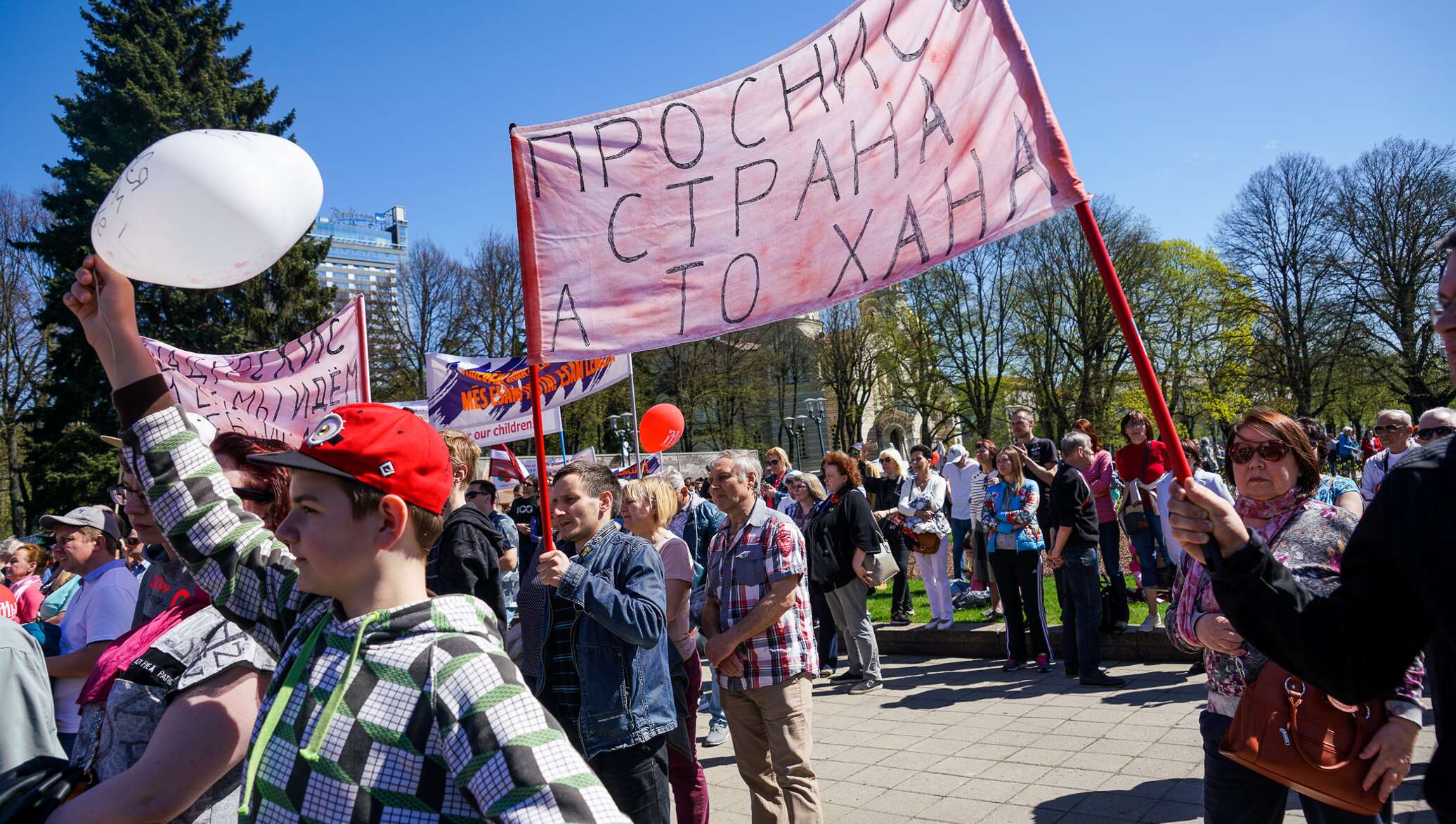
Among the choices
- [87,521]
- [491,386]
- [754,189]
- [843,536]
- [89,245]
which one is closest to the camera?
[754,189]

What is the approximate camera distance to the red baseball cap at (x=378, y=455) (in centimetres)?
170

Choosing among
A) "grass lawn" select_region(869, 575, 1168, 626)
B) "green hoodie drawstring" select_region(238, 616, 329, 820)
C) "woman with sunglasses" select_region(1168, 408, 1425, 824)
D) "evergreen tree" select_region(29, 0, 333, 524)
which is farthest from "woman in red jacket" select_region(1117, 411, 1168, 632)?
"evergreen tree" select_region(29, 0, 333, 524)

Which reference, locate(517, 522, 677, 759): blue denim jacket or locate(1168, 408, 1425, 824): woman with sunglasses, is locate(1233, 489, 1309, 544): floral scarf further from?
locate(517, 522, 677, 759): blue denim jacket

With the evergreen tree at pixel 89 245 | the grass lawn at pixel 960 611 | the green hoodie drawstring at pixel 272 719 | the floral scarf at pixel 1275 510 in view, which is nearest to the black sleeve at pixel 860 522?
the grass lawn at pixel 960 611

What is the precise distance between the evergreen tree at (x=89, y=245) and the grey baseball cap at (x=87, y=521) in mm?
19185

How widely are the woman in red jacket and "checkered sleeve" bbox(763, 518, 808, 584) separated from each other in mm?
5107

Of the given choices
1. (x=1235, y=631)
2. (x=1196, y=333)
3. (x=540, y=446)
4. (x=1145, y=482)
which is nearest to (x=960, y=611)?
(x=1145, y=482)

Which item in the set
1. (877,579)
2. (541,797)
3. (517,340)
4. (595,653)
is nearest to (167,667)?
(541,797)

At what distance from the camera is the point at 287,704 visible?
5.15ft

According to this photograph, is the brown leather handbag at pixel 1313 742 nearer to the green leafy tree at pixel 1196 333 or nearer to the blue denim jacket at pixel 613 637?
the blue denim jacket at pixel 613 637

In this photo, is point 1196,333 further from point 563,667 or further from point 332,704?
point 332,704

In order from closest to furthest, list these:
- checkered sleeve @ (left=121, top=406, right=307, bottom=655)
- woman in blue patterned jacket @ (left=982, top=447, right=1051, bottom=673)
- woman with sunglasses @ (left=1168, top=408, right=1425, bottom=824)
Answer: checkered sleeve @ (left=121, top=406, right=307, bottom=655) → woman with sunglasses @ (left=1168, top=408, right=1425, bottom=824) → woman in blue patterned jacket @ (left=982, top=447, right=1051, bottom=673)

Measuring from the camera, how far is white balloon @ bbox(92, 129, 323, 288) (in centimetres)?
242

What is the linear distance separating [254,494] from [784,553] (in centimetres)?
280
